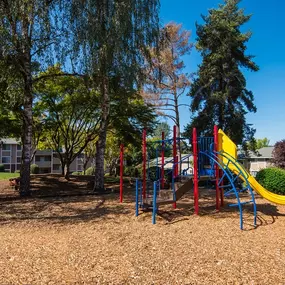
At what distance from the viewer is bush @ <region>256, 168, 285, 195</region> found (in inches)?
484

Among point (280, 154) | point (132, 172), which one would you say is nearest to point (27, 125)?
point (132, 172)

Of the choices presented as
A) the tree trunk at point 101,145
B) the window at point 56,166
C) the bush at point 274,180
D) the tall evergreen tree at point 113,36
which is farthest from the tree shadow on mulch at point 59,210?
the window at point 56,166

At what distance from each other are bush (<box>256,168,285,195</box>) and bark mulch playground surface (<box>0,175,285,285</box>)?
4.55m

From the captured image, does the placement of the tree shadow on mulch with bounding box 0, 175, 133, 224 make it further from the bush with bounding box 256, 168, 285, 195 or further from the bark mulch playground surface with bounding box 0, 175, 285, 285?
the bush with bounding box 256, 168, 285, 195

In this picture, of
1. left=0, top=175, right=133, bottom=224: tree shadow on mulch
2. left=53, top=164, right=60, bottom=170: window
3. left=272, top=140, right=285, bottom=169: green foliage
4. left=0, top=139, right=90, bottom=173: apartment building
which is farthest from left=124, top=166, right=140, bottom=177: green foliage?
left=53, top=164, right=60, bottom=170: window

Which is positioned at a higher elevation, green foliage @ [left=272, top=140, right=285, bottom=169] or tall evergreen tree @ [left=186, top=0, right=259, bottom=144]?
tall evergreen tree @ [left=186, top=0, right=259, bottom=144]

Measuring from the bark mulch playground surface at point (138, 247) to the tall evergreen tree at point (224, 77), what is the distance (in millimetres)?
12127

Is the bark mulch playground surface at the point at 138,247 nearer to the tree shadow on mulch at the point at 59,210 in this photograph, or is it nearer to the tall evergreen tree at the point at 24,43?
the tree shadow on mulch at the point at 59,210

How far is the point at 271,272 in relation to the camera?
13.0 feet

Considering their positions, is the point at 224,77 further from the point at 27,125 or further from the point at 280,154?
the point at 27,125

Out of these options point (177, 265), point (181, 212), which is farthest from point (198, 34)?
point (177, 265)

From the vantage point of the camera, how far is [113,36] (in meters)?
9.94

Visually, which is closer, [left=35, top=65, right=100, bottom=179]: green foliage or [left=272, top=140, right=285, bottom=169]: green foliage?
[left=35, top=65, right=100, bottom=179]: green foliage

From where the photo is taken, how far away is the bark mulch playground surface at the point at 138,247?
3.81 meters
